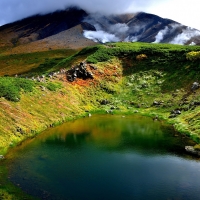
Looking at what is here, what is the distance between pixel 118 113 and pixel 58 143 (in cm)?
2873

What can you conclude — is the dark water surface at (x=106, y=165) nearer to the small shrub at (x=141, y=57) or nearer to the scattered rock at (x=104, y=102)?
the scattered rock at (x=104, y=102)

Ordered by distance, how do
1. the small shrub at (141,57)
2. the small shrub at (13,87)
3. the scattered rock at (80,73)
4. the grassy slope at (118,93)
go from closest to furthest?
the grassy slope at (118,93)
the small shrub at (13,87)
the scattered rock at (80,73)
the small shrub at (141,57)

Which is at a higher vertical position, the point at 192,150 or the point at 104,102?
the point at 104,102

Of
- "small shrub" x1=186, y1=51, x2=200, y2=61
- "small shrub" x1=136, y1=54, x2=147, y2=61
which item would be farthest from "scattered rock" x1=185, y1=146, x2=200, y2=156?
"small shrub" x1=136, y1=54, x2=147, y2=61

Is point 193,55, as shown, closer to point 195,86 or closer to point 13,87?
point 195,86

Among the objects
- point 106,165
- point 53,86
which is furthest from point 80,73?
point 106,165

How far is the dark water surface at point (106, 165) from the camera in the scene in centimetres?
3372

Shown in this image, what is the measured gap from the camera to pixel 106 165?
42.2m

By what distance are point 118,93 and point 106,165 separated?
5105 centimetres

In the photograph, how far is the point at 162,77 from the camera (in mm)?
94625

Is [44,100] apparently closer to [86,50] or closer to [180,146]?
[180,146]

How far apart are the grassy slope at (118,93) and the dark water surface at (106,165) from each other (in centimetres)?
411

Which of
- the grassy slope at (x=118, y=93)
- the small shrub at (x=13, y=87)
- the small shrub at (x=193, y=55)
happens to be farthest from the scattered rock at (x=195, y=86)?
the small shrub at (x=13, y=87)

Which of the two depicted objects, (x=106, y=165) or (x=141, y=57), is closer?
(x=106, y=165)
